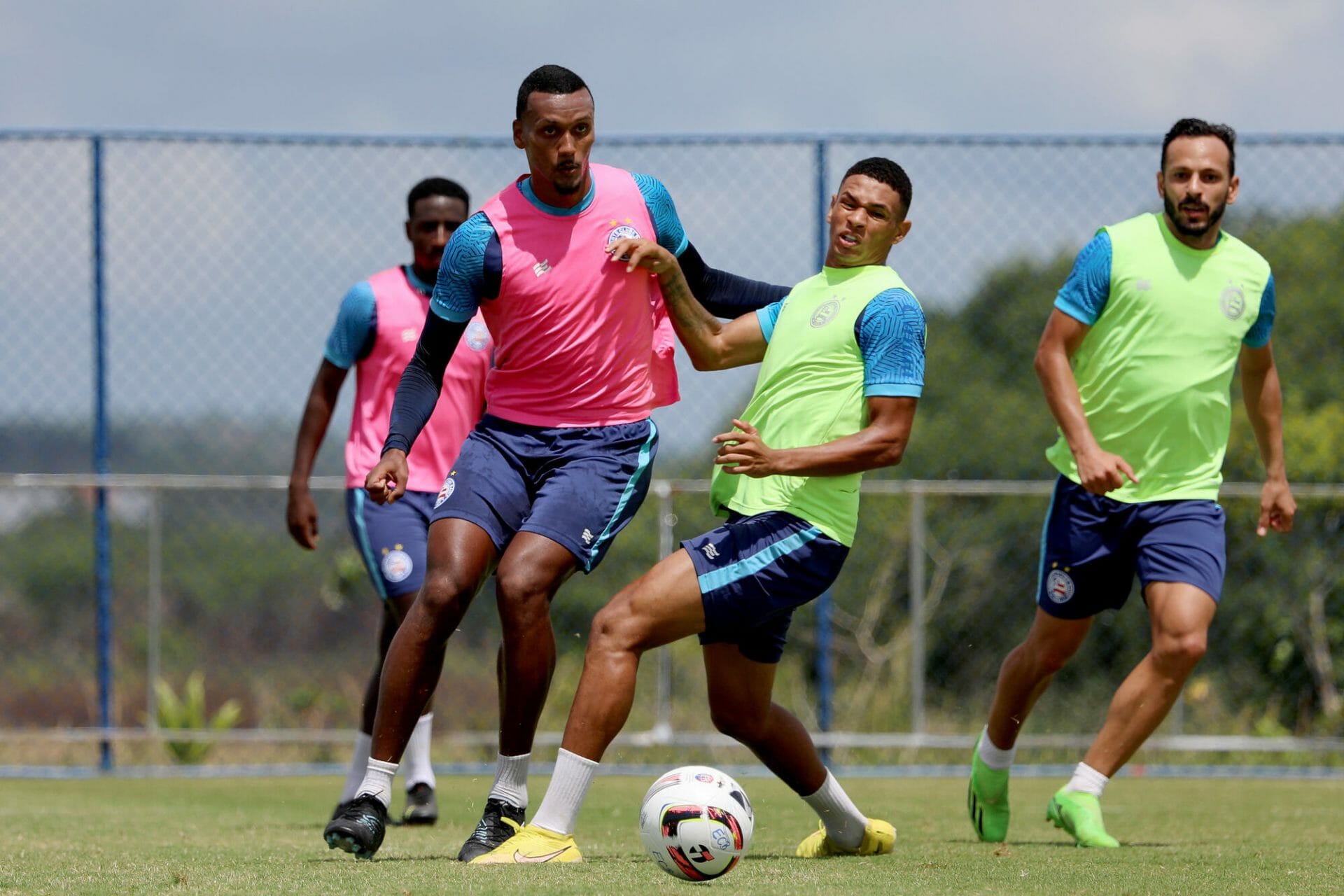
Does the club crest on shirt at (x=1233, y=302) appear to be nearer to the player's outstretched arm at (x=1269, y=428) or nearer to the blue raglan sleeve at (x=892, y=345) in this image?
the player's outstretched arm at (x=1269, y=428)

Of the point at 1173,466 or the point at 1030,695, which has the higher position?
the point at 1173,466

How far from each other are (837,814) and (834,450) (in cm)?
121

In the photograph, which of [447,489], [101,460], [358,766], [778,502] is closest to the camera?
[778,502]

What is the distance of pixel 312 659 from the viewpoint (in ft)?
43.2

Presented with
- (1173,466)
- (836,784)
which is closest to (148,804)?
(836,784)

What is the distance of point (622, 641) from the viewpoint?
4.41 meters

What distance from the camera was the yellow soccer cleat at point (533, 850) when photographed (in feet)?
14.1

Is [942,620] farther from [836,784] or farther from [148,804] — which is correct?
[836,784]

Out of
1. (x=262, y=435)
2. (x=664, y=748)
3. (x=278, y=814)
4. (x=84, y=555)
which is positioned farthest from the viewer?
(x=84, y=555)

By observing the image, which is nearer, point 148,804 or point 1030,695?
point 1030,695

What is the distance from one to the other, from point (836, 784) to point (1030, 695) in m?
0.96

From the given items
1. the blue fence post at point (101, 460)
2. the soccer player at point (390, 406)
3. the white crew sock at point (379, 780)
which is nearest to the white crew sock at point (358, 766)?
the soccer player at point (390, 406)

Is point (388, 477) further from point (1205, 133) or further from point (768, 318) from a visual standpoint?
point (1205, 133)

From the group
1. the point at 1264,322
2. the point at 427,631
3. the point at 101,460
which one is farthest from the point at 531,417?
the point at 101,460
